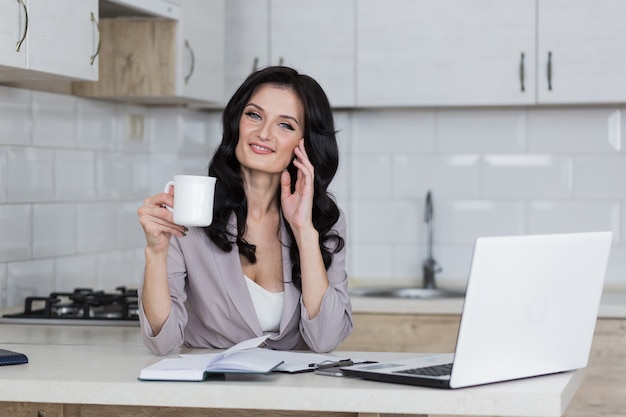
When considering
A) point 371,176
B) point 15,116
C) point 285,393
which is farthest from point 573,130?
point 285,393

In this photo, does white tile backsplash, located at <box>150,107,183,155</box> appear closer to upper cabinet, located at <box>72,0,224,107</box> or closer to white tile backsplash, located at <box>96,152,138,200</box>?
white tile backsplash, located at <box>96,152,138,200</box>

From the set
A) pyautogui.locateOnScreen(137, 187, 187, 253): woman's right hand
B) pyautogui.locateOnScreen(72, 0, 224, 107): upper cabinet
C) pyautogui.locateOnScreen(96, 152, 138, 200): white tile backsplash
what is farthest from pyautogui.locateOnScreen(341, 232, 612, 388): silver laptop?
pyautogui.locateOnScreen(96, 152, 138, 200): white tile backsplash

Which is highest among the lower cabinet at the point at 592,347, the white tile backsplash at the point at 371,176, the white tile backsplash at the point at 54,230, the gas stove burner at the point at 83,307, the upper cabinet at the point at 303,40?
the upper cabinet at the point at 303,40

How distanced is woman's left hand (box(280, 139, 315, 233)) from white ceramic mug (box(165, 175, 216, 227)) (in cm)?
44

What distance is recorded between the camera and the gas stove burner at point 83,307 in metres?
2.80

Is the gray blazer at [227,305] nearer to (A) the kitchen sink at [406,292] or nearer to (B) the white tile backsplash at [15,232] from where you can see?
(B) the white tile backsplash at [15,232]

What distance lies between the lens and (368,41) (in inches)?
147

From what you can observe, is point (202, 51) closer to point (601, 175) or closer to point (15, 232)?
point (15, 232)

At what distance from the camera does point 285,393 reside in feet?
5.58

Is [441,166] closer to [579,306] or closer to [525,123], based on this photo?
[525,123]

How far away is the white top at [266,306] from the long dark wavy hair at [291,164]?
0.08 meters

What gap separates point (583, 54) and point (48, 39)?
6.44ft

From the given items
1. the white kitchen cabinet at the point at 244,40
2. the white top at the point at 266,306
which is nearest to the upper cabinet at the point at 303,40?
the white kitchen cabinet at the point at 244,40

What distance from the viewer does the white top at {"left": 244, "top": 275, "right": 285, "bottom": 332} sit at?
242 centimetres
